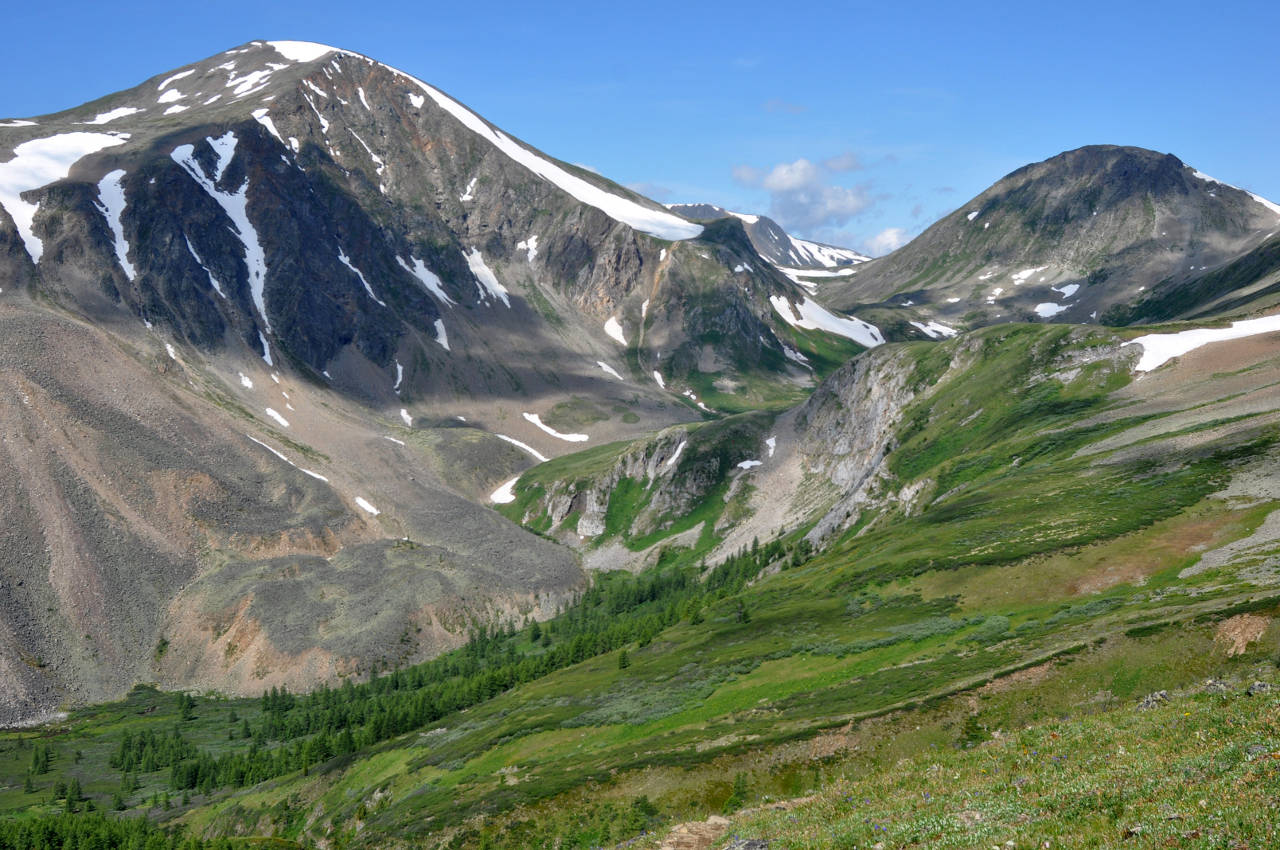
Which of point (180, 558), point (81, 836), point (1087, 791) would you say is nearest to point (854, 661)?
point (1087, 791)

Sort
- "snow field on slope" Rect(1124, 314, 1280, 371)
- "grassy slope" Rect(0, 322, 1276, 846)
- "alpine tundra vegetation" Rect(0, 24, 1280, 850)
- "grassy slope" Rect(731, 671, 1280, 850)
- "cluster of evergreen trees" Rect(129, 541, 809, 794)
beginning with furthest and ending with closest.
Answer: "snow field on slope" Rect(1124, 314, 1280, 371)
"cluster of evergreen trees" Rect(129, 541, 809, 794)
"grassy slope" Rect(0, 322, 1276, 846)
"alpine tundra vegetation" Rect(0, 24, 1280, 850)
"grassy slope" Rect(731, 671, 1280, 850)

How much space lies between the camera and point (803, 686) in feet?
220

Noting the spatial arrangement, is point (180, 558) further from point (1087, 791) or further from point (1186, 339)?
point (1087, 791)

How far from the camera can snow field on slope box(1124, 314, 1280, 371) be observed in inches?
4742

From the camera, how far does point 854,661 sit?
6862cm

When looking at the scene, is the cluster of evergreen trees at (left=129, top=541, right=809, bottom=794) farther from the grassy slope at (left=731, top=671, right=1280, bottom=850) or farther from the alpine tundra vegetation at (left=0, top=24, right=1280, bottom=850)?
the grassy slope at (left=731, top=671, right=1280, bottom=850)

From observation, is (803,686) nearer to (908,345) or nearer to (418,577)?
(418,577)

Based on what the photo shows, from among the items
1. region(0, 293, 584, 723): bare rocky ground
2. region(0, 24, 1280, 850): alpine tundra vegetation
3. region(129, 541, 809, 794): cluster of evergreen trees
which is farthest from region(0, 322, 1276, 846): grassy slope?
region(0, 293, 584, 723): bare rocky ground

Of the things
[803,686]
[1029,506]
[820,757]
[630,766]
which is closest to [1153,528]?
[1029,506]

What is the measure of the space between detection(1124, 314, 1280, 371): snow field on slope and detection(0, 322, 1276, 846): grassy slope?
6840mm

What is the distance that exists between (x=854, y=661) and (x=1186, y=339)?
84.4 meters

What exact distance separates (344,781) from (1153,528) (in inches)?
3019

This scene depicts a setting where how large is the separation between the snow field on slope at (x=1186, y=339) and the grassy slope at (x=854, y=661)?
684cm

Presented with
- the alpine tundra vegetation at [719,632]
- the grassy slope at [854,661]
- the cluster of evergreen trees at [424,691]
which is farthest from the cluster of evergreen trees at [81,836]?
the cluster of evergreen trees at [424,691]
